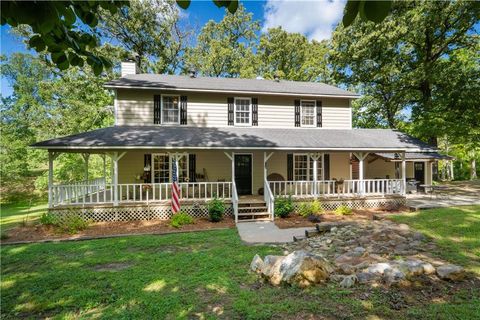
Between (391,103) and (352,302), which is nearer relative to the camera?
(352,302)

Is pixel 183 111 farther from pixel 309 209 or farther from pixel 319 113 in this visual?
pixel 309 209

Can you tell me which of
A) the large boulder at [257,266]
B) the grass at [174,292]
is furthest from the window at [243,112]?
the large boulder at [257,266]

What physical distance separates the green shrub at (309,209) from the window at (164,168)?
5.84 m

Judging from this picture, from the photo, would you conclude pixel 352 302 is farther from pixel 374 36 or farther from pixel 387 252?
pixel 374 36

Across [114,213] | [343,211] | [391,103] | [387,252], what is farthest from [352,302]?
[391,103]

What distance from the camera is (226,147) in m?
10.2

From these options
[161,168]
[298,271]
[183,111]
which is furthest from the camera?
[183,111]

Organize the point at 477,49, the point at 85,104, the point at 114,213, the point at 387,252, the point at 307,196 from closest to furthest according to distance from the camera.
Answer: the point at 387,252, the point at 114,213, the point at 307,196, the point at 477,49, the point at 85,104

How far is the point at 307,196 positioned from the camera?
449 inches

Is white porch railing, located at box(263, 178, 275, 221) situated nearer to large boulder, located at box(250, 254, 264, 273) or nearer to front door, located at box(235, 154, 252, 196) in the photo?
front door, located at box(235, 154, 252, 196)

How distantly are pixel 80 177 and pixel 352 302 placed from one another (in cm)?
1953

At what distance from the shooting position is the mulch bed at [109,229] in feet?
27.3

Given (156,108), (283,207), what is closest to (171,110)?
(156,108)

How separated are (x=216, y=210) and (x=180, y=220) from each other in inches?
57.6
